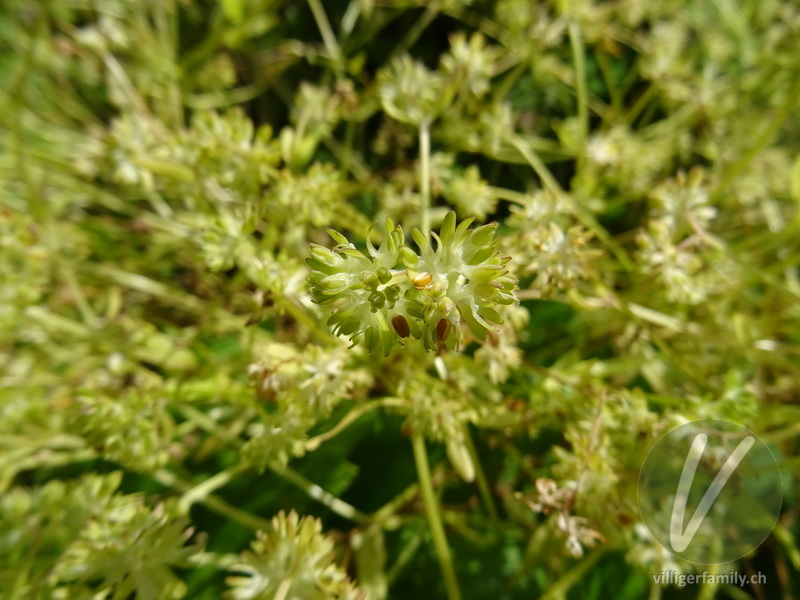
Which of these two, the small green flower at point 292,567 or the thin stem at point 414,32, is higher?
the thin stem at point 414,32

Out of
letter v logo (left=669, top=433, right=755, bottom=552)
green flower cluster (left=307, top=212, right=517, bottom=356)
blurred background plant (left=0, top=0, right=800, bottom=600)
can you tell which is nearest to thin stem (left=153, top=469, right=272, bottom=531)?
blurred background plant (left=0, top=0, right=800, bottom=600)

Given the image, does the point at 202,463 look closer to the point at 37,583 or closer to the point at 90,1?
the point at 37,583

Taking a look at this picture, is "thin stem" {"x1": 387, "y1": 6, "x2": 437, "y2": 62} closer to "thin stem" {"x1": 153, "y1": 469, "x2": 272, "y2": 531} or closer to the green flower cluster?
the green flower cluster

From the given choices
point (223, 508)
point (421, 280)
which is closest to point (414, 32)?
point (421, 280)

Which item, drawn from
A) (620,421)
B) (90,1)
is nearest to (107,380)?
(620,421)

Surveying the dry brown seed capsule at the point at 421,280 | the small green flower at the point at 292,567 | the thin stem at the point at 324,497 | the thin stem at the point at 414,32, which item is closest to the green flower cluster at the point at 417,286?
the dry brown seed capsule at the point at 421,280

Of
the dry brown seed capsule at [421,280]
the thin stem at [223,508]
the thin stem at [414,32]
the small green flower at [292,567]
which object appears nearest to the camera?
the dry brown seed capsule at [421,280]

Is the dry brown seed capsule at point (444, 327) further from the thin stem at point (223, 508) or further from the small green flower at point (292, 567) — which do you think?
the thin stem at point (223, 508)
